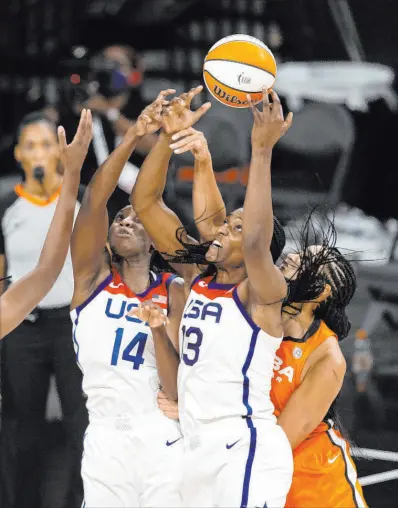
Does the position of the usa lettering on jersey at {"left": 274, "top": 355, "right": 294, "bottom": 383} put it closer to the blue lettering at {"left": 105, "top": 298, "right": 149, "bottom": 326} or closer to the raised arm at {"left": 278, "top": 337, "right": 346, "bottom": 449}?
the raised arm at {"left": 278, "top": 337, "right": 346, "bottom": 449}

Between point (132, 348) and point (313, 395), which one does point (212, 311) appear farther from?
point (313, 395)

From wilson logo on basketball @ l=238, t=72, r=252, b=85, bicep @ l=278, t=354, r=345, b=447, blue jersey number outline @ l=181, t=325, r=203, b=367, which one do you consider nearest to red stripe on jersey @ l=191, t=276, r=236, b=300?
blue jersey number outline @ l=181, t=325, r=203, b=367

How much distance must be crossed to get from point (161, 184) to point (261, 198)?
67cm

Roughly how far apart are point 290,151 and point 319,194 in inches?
19.2

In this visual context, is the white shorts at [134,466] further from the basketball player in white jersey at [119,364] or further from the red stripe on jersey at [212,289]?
the red stripe on jersey at [212,289]

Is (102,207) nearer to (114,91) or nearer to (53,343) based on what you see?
(53,343)

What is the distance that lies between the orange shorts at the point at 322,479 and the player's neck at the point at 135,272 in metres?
0.90

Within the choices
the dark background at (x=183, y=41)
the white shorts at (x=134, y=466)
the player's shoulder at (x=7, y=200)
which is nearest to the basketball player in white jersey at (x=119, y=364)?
the white shorts at (x=134, y=466)

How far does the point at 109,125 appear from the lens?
25.7ft

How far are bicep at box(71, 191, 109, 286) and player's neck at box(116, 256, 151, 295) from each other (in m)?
0.15

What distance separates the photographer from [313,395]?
3709 millimetres

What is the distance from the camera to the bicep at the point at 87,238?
12.4 ft

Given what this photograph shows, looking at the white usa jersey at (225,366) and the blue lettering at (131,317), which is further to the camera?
the blue lettering at (131,317)

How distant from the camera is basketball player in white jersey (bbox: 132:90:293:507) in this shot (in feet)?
11.1
